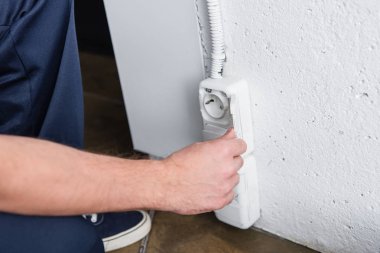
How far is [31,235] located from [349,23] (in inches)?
22.3

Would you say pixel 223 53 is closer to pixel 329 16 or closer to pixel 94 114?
pixel 329 16

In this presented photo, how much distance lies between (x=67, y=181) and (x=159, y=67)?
20.0 inches

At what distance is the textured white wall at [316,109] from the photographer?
2.65ft

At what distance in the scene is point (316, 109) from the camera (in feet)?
2.94

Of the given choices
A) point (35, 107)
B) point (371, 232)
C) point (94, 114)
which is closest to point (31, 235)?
point (35, 107)

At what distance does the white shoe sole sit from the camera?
1.14m

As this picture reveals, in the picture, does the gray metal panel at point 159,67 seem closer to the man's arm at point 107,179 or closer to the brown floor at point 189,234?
the brown floor at point 189,234

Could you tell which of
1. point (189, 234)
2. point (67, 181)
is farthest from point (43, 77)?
point (189, 234)

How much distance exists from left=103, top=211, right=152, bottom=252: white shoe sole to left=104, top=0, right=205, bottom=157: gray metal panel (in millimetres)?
188

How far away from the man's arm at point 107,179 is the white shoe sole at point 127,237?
1.37 ft

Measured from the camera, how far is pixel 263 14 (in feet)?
2.91

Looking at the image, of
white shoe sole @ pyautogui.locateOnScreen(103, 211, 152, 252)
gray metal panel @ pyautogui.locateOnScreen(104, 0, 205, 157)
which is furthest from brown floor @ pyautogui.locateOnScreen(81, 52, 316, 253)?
gray metal panel @ pyautogui.locateOnScreen(104, 0, 205, 157)

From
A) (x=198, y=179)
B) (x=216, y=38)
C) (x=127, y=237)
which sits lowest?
(x=127, y=237)

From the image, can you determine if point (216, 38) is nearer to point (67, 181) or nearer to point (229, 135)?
point (229, 135)
